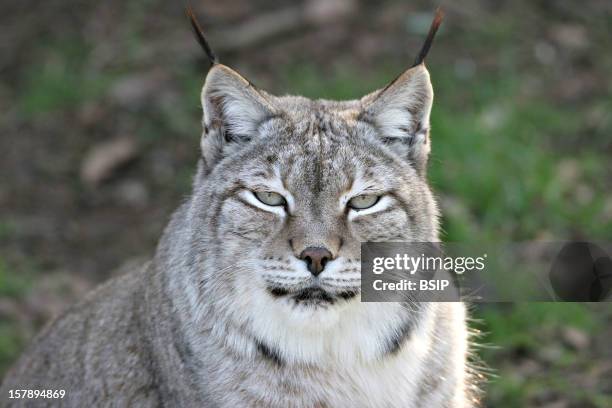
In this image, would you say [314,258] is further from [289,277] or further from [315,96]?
[315,96]

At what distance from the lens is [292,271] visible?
184 inches

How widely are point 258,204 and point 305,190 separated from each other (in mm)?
259

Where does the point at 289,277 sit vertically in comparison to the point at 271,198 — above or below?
below

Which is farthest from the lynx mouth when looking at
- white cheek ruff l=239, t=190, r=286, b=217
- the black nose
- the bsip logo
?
the bsip logo

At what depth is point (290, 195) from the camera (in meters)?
4.90

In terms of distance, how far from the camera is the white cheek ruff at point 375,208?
16.1 ft

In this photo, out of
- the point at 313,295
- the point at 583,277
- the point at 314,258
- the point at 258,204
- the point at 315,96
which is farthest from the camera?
the point at 315,96

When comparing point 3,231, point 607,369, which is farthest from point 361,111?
point 3,231

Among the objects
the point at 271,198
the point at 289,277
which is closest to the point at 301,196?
the point at 271,198

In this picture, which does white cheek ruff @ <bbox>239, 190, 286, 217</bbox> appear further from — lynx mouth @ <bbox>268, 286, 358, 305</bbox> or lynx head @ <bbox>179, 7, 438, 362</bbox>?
lynx mouth @ <bbox>268, 286, 358, 305</bbox>

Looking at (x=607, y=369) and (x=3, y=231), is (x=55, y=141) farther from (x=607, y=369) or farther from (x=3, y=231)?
(x=607, y=369)

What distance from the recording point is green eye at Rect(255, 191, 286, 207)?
16.2 ft

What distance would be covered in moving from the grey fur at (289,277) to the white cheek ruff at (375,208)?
0.01 m

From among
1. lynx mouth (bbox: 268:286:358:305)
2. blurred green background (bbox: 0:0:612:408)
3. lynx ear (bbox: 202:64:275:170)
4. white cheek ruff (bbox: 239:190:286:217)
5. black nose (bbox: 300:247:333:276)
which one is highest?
blurred green background (bbox: 0:0:612:408)
